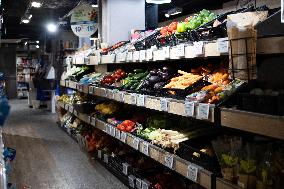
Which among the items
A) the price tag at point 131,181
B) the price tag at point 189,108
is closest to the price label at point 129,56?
the price tag at point 131,181

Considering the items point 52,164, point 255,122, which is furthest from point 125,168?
point 255,122

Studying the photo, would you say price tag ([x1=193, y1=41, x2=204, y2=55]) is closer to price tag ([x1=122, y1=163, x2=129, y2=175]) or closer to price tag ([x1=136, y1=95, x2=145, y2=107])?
price tag ([x1=136, y1=95, x2=145, y2=107])

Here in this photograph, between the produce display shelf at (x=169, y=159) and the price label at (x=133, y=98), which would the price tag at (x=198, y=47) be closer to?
the produce display shelf at (x=169, y=159)

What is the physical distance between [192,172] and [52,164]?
342 centimetres

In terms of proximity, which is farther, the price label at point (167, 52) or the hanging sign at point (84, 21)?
the hanging sign at point (84, 21)

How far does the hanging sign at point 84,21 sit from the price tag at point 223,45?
234 inches

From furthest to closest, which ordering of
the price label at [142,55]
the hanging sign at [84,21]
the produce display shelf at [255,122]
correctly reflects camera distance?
the hanging sign at [84,21] < the price label at [142,55] < the produce display shelf at [255,122]

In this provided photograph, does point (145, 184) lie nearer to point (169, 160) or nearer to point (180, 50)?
point (169, 160)

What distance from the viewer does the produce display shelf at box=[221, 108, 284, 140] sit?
2035mm

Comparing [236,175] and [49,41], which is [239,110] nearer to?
[236,175]

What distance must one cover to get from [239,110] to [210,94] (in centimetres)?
51

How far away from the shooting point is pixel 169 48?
3609mm

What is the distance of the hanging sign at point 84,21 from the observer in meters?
8.30

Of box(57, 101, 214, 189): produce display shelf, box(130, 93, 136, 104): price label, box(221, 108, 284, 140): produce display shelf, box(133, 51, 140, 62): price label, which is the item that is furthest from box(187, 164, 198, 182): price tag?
box(133, 51, 140, 62): price label
